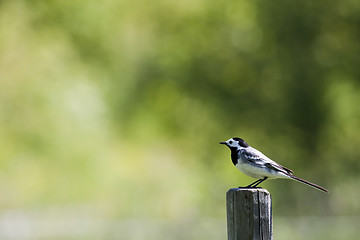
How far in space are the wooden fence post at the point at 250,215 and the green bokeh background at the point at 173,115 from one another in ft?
34.1

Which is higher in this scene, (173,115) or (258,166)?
(173,115)

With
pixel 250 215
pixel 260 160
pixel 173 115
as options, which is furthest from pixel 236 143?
pixel 173 115

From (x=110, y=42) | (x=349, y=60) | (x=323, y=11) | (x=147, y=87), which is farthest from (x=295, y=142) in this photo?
(x=110, y=42)

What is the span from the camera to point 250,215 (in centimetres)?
394

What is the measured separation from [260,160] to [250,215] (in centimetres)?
136

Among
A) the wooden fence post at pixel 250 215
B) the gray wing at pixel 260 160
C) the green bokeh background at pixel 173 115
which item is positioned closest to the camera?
the wooden fence post at pixel 250 215

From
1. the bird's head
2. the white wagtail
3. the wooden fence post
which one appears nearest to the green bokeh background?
the bird's head

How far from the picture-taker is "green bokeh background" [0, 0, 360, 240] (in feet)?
54.1

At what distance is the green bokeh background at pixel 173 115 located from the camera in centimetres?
1650

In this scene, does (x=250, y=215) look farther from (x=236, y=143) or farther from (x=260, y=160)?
(x=236, y=143)

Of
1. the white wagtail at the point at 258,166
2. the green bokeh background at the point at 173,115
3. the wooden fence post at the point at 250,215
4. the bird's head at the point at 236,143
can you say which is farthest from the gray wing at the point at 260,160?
the green bokeh background at the point at 173,115

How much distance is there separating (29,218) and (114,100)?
22.4 feet

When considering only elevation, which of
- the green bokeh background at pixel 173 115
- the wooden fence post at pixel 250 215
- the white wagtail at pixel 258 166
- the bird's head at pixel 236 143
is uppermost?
the green bokeh background at pixel 173 115

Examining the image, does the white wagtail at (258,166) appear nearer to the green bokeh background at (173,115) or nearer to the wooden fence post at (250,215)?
the wooden fence post at (250,215)
